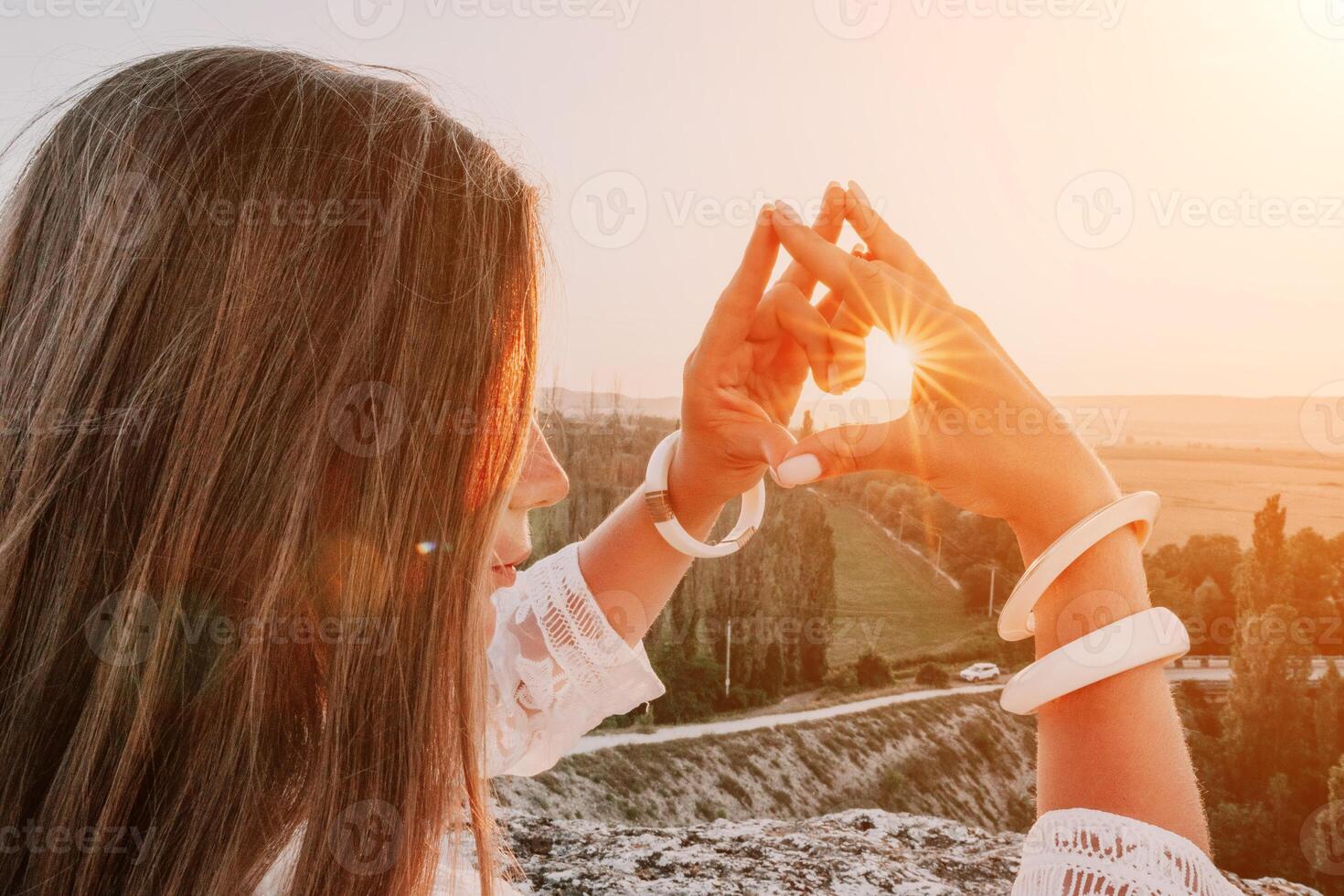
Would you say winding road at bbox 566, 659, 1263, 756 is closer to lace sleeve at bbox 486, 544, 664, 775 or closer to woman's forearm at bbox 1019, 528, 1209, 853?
lace sleeve at bbox 486, 544, 664, 775

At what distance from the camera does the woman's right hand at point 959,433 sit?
669 mm

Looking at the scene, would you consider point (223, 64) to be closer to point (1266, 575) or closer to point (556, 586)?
point (556, 586)

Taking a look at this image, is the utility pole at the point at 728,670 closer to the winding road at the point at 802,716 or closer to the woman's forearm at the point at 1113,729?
the winding road at the point at 802,716

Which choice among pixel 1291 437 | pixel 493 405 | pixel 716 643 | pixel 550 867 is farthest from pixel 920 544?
pixel 493 405

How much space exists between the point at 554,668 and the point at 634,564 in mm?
173

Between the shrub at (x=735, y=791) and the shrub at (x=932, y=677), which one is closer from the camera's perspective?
the shrub at (x=735, y=791)

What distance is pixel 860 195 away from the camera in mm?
909

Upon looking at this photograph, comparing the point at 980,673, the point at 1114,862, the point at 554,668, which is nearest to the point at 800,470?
the point at 1114,862

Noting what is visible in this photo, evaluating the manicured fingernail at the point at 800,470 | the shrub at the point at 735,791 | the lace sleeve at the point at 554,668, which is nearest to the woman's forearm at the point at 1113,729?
the manicured fingernail at the point at 800,470

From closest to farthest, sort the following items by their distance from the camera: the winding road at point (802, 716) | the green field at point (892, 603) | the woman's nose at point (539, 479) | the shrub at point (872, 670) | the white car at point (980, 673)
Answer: the woman's nose at point (539, 479)
the winding road at point (802, 716)
the shrub at point (872, 670)
the white car at point (980, 673)
the green field at point (892, 603)

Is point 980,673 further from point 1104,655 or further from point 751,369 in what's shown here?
point 1104,655

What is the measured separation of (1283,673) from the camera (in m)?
11.1

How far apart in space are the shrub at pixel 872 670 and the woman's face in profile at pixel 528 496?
13.4m

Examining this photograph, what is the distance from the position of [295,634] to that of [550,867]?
1.45 m
